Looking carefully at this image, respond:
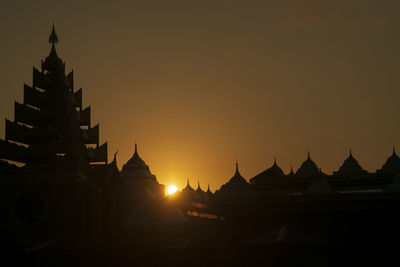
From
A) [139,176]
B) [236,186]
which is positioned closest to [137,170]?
[139,176]

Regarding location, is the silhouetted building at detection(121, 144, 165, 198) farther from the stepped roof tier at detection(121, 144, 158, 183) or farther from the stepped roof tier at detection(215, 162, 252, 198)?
the stepped roof tier at detection(215, 162, 252, 198)

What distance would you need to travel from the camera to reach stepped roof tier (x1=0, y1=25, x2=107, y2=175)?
38.5m

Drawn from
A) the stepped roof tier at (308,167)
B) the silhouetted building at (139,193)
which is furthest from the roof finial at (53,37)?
the stepped roof tier at (308,167)

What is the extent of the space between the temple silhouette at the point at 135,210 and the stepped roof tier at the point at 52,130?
6 cm

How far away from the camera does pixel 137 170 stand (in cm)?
5066

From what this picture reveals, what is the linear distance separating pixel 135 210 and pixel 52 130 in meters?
7.03

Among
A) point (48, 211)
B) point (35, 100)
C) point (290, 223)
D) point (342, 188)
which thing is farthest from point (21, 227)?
point (342, 188)

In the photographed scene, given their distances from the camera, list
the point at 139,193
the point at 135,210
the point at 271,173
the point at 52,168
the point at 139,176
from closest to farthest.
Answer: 1. the point at 52,168
2. the point at 135,210
3. the point at 139,193
4. the point at 139,176
5. the point at 271,173

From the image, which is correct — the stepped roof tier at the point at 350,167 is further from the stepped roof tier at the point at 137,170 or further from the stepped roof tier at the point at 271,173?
the stepped roof tier at the point at 137,170

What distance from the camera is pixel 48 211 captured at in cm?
3653

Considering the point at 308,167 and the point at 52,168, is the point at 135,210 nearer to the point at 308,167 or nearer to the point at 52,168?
the point at 52,168

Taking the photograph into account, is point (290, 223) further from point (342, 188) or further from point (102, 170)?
point (102, 170)

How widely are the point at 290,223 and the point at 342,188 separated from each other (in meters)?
6.41

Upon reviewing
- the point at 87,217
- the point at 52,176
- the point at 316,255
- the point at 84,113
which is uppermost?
the point at 84,113
